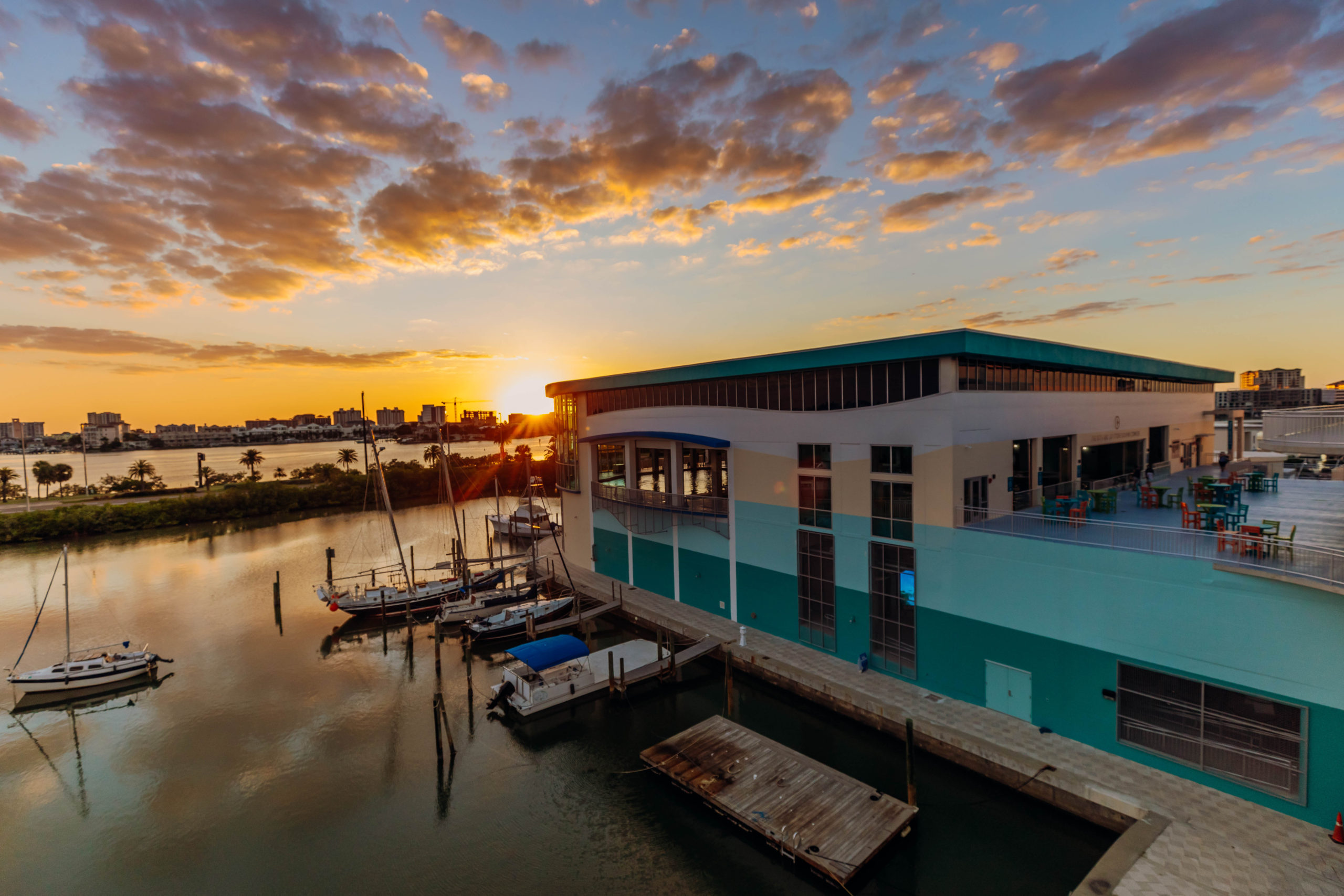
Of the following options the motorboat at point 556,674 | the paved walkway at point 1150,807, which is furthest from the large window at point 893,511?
the motorboat at point 556,674

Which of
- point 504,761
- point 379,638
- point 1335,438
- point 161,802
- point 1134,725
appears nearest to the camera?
point 1335,438

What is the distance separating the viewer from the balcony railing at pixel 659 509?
2152 cm

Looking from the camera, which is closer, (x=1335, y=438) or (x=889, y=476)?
(x=1335, y=438)

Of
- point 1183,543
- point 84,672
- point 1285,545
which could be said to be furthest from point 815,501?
point 84,672

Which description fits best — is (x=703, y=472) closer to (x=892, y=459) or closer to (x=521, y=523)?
(x=892, y=459)

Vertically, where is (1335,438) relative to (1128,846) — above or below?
above

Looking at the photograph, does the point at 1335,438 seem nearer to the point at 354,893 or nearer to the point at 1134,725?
the point at 1134,725

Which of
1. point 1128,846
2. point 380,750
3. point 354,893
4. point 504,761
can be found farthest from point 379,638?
point 1128,846

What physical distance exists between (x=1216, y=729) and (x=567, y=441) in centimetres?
2541

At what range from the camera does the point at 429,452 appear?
96.9 meters

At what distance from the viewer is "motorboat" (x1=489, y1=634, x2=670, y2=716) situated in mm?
18094

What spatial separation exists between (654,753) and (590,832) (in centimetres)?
254

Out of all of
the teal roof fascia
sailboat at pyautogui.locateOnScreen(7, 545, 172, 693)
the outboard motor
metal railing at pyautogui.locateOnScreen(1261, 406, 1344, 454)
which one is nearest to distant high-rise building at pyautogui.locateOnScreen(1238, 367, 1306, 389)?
the teal roof fascia

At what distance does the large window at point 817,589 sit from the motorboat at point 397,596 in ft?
58.7
